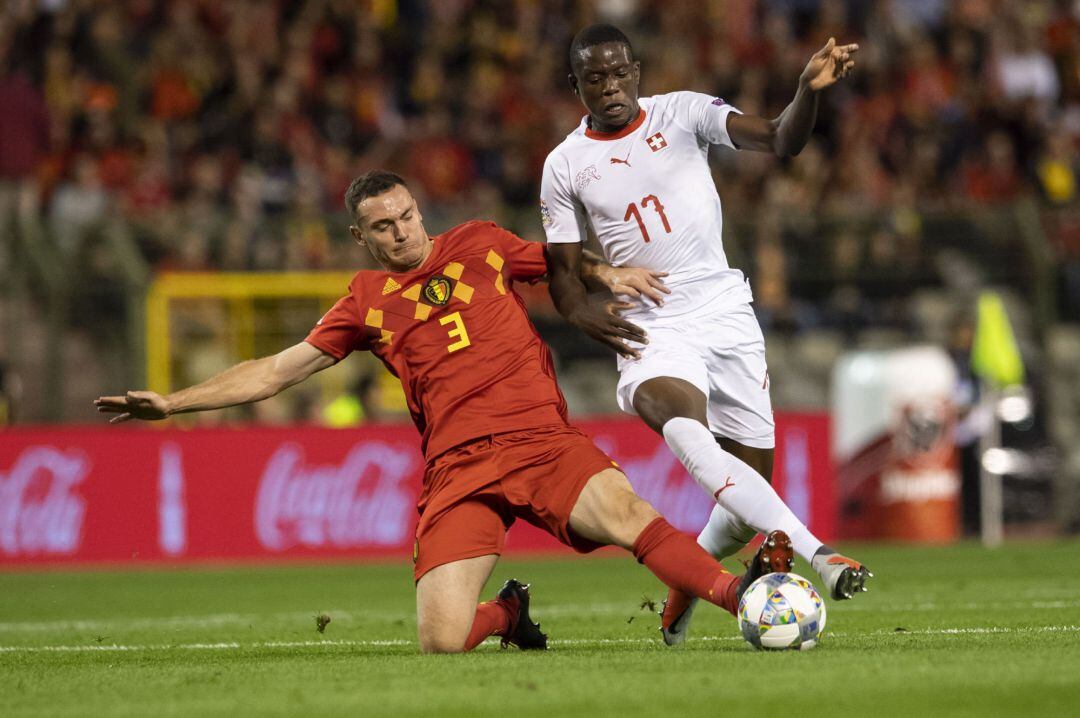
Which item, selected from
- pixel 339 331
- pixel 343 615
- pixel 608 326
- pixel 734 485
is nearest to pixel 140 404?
pixel 339 331

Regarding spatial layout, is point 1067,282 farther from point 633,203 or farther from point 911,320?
point 633,203

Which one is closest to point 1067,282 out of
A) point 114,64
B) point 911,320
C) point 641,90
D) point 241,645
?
point 911,320

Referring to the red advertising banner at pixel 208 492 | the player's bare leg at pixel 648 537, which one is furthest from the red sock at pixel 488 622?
the red advertising banner at pixel 208 492

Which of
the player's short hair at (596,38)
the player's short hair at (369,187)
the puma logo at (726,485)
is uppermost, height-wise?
the player's short hair at (596,38)

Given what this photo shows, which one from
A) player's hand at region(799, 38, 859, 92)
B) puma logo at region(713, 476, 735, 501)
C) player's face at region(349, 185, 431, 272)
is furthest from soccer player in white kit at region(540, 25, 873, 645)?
player's face at region(349, 185, 431, 272)

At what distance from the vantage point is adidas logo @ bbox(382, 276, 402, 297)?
7.13 metres

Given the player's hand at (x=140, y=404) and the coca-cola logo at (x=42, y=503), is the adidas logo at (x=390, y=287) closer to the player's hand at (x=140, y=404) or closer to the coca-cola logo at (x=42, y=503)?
the player's hand at (x=140, y=404)

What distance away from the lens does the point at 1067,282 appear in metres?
16.4

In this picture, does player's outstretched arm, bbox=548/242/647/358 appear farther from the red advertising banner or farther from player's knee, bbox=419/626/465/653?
the red advertising banner

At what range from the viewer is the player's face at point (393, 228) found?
275 inches

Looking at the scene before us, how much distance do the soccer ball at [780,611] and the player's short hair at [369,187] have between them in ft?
7.48

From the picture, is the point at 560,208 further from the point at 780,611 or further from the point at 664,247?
the point at 780,611

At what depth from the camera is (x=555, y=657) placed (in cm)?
649

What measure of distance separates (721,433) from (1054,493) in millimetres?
9002
